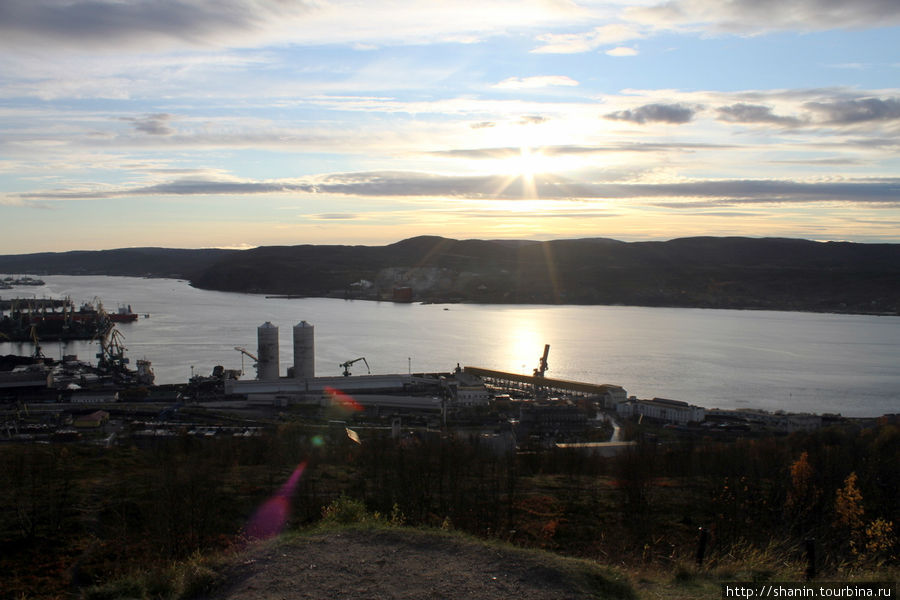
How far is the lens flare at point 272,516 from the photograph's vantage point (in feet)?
10.4

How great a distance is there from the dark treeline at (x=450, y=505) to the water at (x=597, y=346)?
282 inches

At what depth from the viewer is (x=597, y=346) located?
18.0 metres

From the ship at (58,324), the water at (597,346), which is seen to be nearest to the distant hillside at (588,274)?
the water at (597,346)

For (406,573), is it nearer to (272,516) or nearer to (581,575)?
(581,575)

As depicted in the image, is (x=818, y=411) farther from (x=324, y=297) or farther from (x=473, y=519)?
(x=324, y=297)

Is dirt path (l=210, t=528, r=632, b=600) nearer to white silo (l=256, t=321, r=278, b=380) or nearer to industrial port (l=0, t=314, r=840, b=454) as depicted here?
industrial port (l=0, t=314, r=840, b=454)

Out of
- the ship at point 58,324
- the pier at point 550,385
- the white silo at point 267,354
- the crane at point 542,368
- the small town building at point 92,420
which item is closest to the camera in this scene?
the small town building at point 92,420

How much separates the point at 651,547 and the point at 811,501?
1.25 metres

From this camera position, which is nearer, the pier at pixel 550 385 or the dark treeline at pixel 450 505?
the dark treeline at pixel 450 505

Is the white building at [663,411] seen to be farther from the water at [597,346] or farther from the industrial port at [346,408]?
the water at [597,346]

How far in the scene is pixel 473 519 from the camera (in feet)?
10.7

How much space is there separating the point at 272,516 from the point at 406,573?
1756 mm

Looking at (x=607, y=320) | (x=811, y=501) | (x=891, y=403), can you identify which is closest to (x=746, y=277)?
(x=607, y=320)

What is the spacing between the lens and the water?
41.5ft
